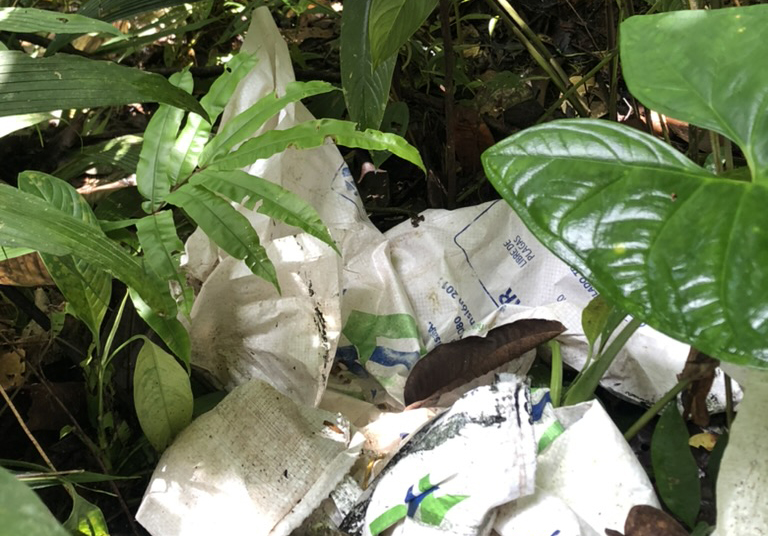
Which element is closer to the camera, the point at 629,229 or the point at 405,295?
the point at 629,229

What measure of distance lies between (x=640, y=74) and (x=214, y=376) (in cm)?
73

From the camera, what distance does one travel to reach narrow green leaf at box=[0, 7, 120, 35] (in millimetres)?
654

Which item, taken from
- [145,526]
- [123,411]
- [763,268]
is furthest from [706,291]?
[123,411]

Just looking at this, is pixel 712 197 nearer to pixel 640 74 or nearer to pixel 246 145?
pixel 640 74

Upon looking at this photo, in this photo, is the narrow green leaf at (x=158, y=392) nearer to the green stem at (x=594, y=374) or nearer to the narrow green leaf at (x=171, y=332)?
the narrow green leaf at (x=171, y=332)

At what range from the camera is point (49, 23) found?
680 millimetres

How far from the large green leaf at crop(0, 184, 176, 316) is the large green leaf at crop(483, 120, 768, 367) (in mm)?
298

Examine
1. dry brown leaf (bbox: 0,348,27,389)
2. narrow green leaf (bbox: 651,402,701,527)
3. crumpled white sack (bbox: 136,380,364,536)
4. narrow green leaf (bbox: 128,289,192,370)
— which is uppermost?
narrow green leaf (bbox: 128,289,192,370)

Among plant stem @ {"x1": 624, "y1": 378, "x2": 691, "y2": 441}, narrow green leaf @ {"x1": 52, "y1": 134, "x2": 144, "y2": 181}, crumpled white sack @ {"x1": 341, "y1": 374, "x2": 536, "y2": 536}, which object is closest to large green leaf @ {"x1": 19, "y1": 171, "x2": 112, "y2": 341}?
narrow green leaf @ {"x1": 52, "y1": 134, "x2": 144, "y2": 181}

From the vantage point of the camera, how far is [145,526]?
2.64 ft

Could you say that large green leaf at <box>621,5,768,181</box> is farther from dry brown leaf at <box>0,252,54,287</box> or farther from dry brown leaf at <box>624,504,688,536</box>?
dry brown leaf at <box>0,252,54,287</box>

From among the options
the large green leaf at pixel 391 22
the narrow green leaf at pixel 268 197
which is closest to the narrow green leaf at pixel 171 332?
the narrow green leaf at pixel 268 197

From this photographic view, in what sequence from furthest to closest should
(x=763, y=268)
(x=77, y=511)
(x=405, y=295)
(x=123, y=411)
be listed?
(x=405, y=295) → (x=123, y=411) → (x=77, y=511) → (x=763, y=268)

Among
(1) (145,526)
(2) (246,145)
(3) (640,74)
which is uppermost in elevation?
(3) (640,74)
